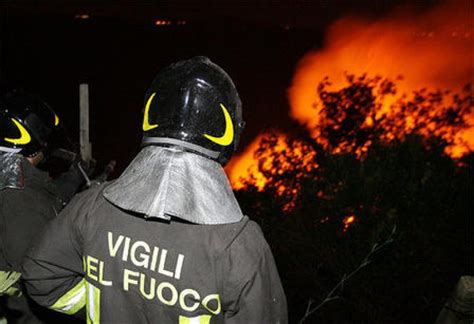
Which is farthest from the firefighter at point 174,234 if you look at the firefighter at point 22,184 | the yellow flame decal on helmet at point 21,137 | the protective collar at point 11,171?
the yellow flame decal on helmet at point 21,137

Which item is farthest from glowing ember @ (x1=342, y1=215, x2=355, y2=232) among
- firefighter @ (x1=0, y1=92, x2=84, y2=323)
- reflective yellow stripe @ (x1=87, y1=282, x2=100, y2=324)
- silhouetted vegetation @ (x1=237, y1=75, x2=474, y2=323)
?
reflective yellow stripe @ (x1=87, y1=282, x2=100, y2=324)

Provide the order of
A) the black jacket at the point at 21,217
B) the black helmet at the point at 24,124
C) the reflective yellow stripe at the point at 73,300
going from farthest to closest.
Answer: the black helmet at the point at 24,124, the black jacket at the point at 21,217, the reflective yellow stripe at the point at 73,300

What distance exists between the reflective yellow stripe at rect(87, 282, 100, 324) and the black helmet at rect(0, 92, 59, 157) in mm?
1453

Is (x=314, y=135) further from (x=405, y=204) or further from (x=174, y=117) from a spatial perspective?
(x=174, y=117)

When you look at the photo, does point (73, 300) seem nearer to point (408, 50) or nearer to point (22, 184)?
point (22, 184)

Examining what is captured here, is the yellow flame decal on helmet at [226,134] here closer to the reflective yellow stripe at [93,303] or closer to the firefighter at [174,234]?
the firefighter at [174,234]

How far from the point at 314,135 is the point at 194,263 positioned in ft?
17.8

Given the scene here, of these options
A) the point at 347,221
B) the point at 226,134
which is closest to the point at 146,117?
the point at 226,134

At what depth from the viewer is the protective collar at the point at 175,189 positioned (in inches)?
60.2

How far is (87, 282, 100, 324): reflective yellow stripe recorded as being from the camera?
1819 mm

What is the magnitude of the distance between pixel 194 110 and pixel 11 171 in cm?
161

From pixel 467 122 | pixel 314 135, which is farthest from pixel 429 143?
pixel 314 135

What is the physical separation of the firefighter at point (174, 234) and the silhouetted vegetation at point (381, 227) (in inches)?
135

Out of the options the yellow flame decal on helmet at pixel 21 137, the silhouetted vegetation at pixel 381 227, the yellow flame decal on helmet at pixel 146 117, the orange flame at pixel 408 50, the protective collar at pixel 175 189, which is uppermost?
the orange flame at pixel 408 50
